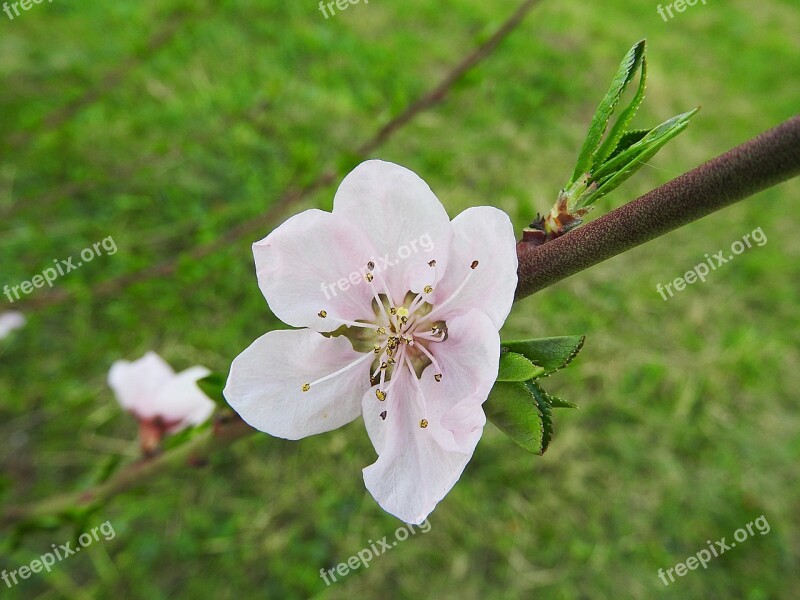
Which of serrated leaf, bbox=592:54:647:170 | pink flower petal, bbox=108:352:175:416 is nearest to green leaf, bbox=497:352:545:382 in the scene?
serrated leaf, bbox=592:54:647:170

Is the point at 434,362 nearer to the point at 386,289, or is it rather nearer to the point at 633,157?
the point at 386,289

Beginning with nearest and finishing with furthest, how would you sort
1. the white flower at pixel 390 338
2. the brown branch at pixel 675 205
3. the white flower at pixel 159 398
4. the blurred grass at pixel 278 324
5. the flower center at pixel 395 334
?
the brown branch at pixel 675 205
the white flower at pixel 390 338
the flower center at pixel 395 334
the white flower at pixel 159 398
the blurred grass at pixel 278 324

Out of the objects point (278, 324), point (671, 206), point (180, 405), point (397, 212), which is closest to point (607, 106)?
point (671, 206)

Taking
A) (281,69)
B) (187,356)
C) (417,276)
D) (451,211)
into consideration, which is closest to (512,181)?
(451,211)

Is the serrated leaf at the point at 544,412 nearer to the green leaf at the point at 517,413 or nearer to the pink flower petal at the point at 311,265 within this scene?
the green leaf at the point at 517,413

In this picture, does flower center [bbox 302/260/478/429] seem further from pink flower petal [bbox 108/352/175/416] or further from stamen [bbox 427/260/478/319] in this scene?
pink flower petal [bbox 108/352/175/416]

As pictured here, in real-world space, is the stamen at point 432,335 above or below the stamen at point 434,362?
above

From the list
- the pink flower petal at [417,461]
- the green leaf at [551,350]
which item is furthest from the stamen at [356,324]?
the green leaf at [551,350]
